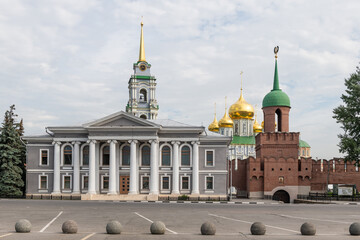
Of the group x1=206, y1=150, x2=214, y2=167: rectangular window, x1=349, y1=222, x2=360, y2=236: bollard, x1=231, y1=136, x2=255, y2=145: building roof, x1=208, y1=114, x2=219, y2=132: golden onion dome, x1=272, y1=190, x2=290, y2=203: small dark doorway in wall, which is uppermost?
x1=208, y1=114, x2=219, y2=132: golden onion dome

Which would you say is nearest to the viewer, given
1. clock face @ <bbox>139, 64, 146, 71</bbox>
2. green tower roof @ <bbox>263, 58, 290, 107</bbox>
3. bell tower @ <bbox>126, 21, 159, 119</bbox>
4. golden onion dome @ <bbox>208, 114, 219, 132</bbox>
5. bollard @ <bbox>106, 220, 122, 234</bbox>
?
bollard @ <bbox>106, 220, 122, 234</bbox>

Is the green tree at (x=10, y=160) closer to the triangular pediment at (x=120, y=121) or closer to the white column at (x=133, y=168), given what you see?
the triangular pediment at (x=120, y=121)

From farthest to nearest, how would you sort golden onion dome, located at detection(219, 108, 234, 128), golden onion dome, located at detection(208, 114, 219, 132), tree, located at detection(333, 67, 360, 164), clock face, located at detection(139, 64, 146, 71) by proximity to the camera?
golden onion dome, located at detection(208, 114, 219, 132)
golden onion dome, located at detection(219, 108, 234, 128)
clock face, located at detection(139, 64, 146, 71)
tree, located at detection(333, 67, 360, 164)

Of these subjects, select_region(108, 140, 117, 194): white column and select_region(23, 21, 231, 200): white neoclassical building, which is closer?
select_region(108, 140, 117, 194): white column

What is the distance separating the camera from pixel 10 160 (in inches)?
1962

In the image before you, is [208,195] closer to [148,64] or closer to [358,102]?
[358,102]

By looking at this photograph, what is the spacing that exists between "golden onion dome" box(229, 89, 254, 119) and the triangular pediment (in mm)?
51232

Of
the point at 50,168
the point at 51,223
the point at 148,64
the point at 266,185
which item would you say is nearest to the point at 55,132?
the point at 50,168

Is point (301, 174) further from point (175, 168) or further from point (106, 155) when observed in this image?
point (106, 155)

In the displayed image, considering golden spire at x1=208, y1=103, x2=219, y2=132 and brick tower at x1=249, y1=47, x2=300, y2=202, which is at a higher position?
golden spire at x1=208, y1=103, x2=219, y2=132

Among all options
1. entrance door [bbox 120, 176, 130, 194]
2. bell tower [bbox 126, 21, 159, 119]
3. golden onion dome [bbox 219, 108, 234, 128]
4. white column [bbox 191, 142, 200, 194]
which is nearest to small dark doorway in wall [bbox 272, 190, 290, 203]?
white column [bbox 191, 142, 200, 194]

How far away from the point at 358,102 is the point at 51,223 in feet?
116

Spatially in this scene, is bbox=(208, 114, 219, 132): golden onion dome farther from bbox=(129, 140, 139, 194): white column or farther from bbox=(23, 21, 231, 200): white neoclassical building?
bbox=(129, 140, 139, 194): white column

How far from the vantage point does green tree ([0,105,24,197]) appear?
48875 mm
